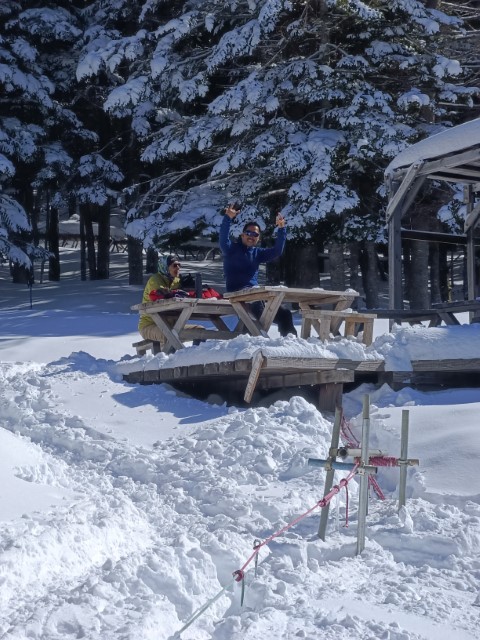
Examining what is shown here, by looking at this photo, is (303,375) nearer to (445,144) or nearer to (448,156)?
(445,144)

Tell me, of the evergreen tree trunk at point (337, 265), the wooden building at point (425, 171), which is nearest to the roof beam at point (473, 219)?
the wooden building at point (425, 171)

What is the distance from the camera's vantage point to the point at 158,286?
10.7 meters

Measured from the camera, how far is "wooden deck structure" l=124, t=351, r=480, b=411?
8461mm

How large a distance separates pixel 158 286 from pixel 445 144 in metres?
4.00

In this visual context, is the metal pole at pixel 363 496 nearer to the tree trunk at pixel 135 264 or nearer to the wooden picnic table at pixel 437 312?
the wooden picnic table at pixel 437 312

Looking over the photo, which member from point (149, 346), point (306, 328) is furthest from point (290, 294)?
point (149, 346)

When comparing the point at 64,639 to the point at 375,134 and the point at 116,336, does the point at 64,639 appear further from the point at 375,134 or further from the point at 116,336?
the point at 375,134

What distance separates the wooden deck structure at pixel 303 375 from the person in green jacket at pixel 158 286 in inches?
32.6

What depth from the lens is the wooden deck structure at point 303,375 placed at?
8.46 m

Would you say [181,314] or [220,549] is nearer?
[220,549]

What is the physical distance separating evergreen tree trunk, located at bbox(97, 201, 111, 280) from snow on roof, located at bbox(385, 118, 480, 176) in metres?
15.4

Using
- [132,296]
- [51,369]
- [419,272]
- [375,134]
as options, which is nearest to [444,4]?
[375,134]

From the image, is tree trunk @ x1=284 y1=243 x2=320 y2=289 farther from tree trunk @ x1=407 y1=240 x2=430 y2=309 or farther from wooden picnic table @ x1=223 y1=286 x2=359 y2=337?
wooden picnic table @ x1=223 y1=286 x2=359 y2=337

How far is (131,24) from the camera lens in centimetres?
2380
